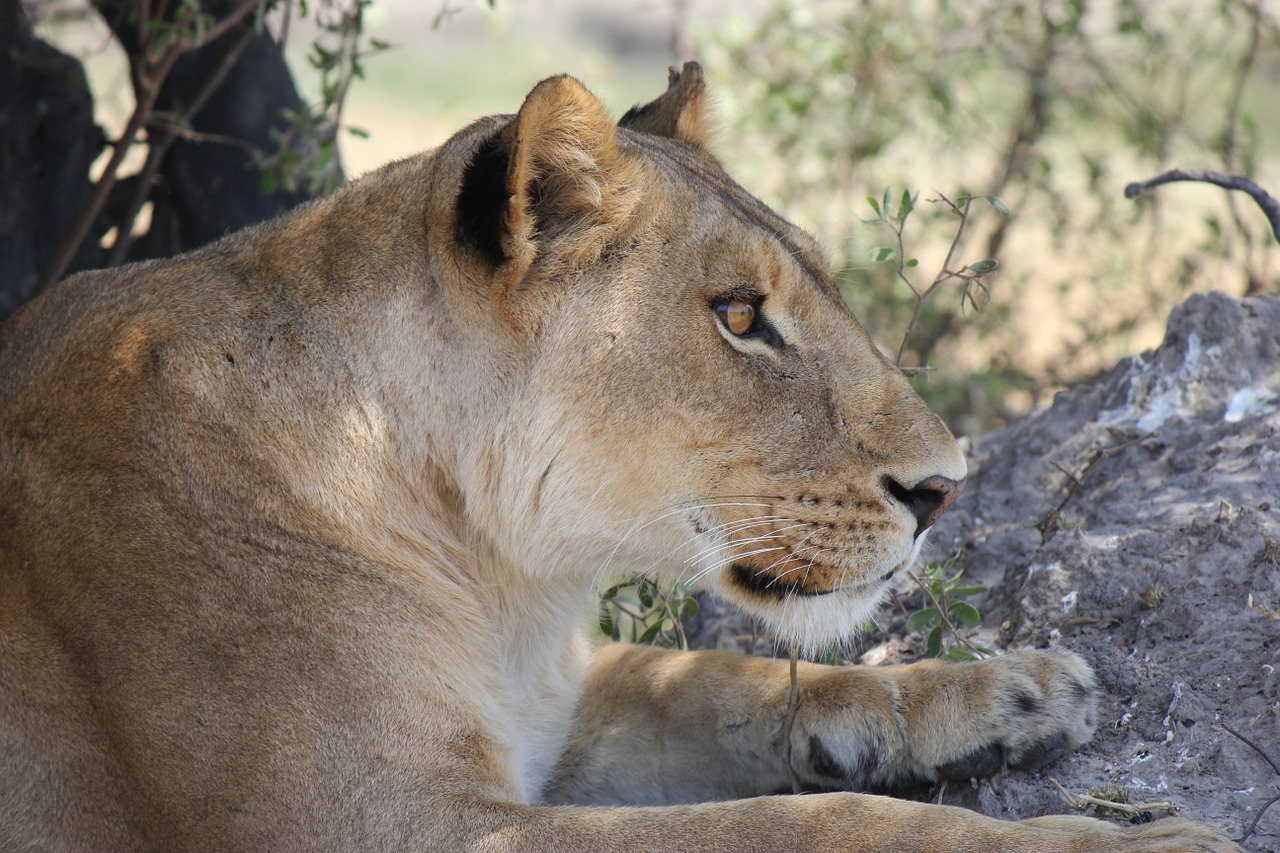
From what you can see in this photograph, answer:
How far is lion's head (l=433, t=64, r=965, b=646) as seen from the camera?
10.0 feet

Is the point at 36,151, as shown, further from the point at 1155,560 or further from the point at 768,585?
the point at 1155,560

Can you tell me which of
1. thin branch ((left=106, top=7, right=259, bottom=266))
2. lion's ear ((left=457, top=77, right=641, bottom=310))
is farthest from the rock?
thin branch ((left=106, top=7, right=259, bottom=266))

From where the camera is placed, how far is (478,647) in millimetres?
3182

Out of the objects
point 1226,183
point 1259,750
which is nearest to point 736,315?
point 1259,750

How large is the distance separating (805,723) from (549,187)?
5.00 feet

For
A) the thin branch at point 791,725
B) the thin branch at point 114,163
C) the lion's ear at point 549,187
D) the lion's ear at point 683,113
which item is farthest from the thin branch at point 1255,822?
the thin branch at point 114,163

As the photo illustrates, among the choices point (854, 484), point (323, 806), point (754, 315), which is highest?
point (754, 315)

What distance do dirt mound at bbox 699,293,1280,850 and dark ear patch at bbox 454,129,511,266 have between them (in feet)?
5.79

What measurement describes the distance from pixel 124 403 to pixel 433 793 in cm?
115

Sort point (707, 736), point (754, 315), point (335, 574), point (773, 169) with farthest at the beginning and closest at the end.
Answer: point (773, 169)
point (707, 736)
point (754, 315)
point (335, 574)

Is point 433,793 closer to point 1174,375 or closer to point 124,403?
point 124,403

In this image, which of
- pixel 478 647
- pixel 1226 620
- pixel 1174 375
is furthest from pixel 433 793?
pixel 1174 375

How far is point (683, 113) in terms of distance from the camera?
12.5ft

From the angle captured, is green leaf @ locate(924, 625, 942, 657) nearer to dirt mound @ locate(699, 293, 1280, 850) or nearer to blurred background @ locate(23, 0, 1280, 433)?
dirt mound @ locate(699, 293, 1280, 850)
